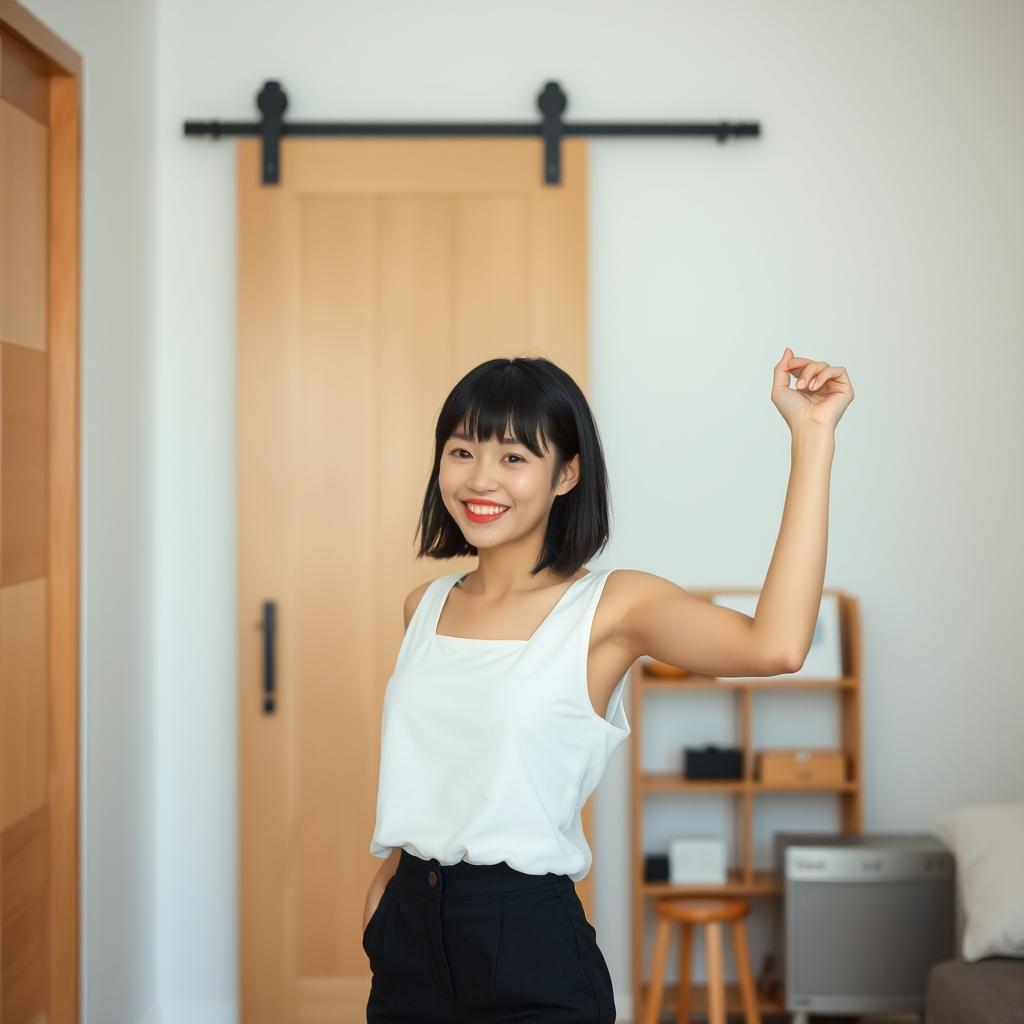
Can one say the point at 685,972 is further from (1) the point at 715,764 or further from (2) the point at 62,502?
(2) the point at 62,502

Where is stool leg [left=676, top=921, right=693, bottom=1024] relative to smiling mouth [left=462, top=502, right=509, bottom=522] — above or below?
below

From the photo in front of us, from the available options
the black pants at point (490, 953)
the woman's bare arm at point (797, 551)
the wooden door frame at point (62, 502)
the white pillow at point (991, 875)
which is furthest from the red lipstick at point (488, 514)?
the white pillow at point (991, 875)

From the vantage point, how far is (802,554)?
50.2 inches

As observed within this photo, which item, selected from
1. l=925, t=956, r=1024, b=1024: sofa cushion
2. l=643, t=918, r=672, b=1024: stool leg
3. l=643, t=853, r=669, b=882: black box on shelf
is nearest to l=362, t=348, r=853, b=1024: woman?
l=925, t=956, r=1024, b=1024: sofa cushion

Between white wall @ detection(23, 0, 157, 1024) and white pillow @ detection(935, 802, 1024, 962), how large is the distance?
1.97 metres

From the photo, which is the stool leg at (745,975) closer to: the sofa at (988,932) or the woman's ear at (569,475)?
the sofa at (988,932)

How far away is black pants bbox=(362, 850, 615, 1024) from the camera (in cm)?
143

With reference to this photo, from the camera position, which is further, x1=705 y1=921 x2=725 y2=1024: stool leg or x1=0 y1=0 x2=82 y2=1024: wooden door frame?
x1=705 y1=921 x2=725 y2=1024: stool leg

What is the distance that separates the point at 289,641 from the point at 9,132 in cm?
144

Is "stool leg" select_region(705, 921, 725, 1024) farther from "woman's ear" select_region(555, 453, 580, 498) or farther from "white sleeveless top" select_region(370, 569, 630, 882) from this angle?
"woman's ear" select_region(555, 453, 580, 498)

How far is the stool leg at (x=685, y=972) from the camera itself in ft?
10.0

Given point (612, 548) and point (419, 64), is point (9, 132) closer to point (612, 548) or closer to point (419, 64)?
point (419, 64)

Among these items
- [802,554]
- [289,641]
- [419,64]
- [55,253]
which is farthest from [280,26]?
[802,554]

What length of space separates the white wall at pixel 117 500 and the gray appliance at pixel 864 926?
5.47 feet
